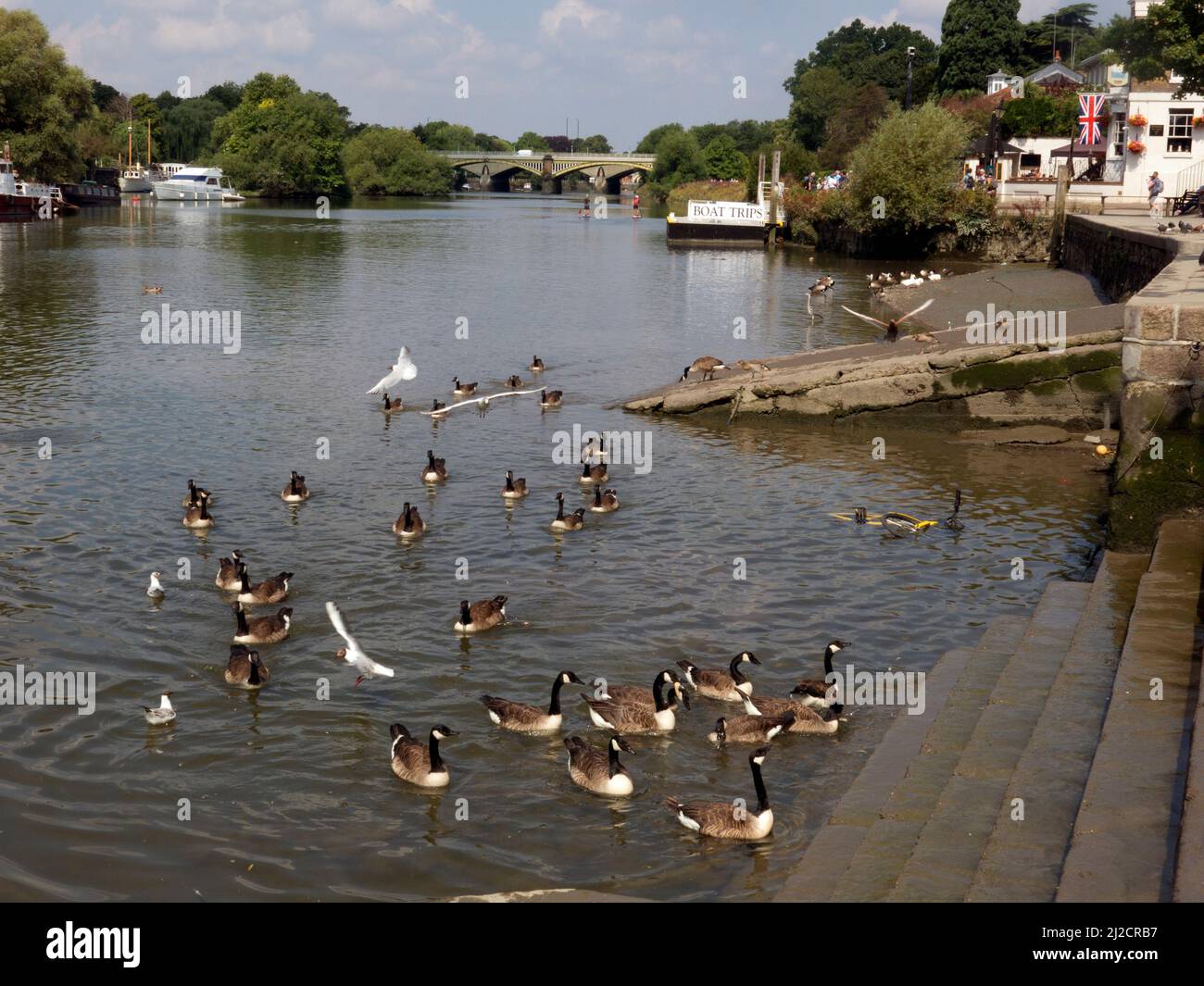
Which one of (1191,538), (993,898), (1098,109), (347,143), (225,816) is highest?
(347,143)

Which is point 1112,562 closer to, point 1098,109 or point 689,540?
point 689,540

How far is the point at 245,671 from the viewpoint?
13422 millimetres

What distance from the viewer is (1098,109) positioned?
7269 centimetres

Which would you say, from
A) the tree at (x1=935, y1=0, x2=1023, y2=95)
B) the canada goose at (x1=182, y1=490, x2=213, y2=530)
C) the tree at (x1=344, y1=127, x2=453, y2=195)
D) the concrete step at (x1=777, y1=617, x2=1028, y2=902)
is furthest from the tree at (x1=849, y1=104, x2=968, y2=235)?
the tree at (x1=344, y1=127, x2=453, y2=195)

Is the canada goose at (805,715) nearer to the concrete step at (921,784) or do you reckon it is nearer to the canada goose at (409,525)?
the concrete step at (921,784)

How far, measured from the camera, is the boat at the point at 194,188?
436 ft

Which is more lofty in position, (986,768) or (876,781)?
(986,768)

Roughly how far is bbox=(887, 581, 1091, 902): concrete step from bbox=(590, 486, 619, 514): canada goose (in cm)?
801

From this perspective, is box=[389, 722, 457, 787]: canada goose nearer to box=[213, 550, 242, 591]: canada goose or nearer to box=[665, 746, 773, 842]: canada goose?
box=[665, 746, 773, 842]: canada goose

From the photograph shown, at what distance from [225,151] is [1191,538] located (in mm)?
149890

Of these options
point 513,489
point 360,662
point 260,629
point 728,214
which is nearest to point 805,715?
point 360,662

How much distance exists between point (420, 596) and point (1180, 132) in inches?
2303

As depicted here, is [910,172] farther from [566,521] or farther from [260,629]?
[260,629]
